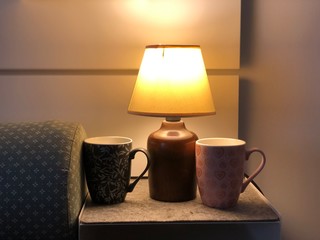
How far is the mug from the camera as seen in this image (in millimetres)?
820

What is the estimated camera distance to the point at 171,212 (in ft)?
2.69

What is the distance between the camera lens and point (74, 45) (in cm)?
105

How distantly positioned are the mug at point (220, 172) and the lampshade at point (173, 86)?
83mm

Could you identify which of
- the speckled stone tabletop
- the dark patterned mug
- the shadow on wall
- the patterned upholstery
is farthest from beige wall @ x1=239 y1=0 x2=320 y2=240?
the patterned upholstery

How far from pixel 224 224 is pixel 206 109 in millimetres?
233

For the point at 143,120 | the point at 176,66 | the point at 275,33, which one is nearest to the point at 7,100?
the point at 143,120

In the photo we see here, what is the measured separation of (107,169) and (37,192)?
154 millimetres

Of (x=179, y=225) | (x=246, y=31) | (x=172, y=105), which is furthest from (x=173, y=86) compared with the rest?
(x=246, y=31)

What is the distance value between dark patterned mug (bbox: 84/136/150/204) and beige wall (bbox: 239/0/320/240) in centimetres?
42

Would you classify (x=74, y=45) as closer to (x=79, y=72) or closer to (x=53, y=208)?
(x=79, y=72)

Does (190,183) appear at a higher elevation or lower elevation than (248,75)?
lower

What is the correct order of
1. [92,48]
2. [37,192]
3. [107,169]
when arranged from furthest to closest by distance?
[92,48]
[107,169]
[37,192]

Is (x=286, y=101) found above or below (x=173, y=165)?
above

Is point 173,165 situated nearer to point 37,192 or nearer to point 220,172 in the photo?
point 220,172
